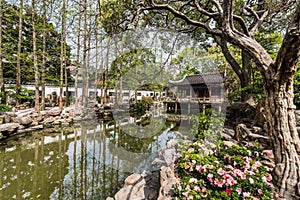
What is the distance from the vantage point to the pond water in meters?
3.24

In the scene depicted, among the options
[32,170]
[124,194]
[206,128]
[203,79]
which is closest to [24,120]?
[32,170]

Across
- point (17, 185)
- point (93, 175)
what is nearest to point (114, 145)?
point (93, 175)

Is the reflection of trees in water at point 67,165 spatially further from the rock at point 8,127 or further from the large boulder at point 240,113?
the large boulder at point 240,113

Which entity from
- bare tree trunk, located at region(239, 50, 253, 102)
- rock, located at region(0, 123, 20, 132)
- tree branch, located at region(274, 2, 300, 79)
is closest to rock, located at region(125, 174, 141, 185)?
tree branch, located at region(274, 2, 300, 79)

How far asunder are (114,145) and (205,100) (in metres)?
9.34

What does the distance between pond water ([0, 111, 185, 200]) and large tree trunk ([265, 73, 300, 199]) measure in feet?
8.80

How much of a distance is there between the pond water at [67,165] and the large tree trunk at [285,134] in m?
2.68

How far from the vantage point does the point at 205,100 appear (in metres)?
13.5

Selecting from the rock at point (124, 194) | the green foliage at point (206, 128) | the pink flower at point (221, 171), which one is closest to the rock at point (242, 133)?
the green foliage at point (206, 128)

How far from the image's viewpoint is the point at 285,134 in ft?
6.93

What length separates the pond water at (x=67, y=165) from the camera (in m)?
3.24

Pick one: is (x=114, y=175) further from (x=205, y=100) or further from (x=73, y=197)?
(x=205, y=100)

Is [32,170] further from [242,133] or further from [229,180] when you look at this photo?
[242,133]

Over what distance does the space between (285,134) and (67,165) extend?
4.55 meters
